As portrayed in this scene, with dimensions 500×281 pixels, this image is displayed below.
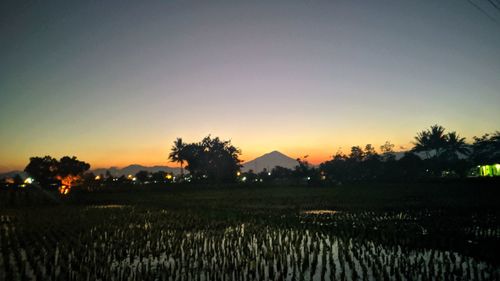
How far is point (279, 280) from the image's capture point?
5902 millimetres

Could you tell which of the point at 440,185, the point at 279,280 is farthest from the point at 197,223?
the point at 440,185

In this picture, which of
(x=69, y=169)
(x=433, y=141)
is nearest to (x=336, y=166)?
(x=433, y=141)

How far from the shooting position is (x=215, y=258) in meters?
7.74

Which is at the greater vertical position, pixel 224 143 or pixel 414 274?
pixel 224 143

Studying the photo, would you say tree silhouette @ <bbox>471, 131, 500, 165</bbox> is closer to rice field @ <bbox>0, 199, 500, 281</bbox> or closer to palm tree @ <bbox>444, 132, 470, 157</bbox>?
palm tree @ <bbox>444, 132, 470, 157</bbox>

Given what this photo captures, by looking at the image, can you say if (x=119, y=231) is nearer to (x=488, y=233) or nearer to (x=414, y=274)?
(x=414, y=274)

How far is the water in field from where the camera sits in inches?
246

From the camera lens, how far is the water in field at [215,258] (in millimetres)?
6250

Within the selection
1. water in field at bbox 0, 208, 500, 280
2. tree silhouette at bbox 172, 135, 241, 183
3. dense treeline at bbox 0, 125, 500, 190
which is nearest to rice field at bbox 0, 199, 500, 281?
water in field at bbox 0, 208, 500, 280

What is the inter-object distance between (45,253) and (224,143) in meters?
59.4

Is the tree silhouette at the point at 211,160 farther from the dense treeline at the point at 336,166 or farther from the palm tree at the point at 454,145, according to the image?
the palm tree at the point at 454,145

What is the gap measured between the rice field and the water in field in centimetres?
2

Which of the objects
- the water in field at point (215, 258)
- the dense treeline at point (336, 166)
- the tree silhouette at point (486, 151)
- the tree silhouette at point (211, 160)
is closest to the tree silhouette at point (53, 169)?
the dense treeline at point (336, 166)

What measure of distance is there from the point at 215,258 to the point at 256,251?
1.15 m
